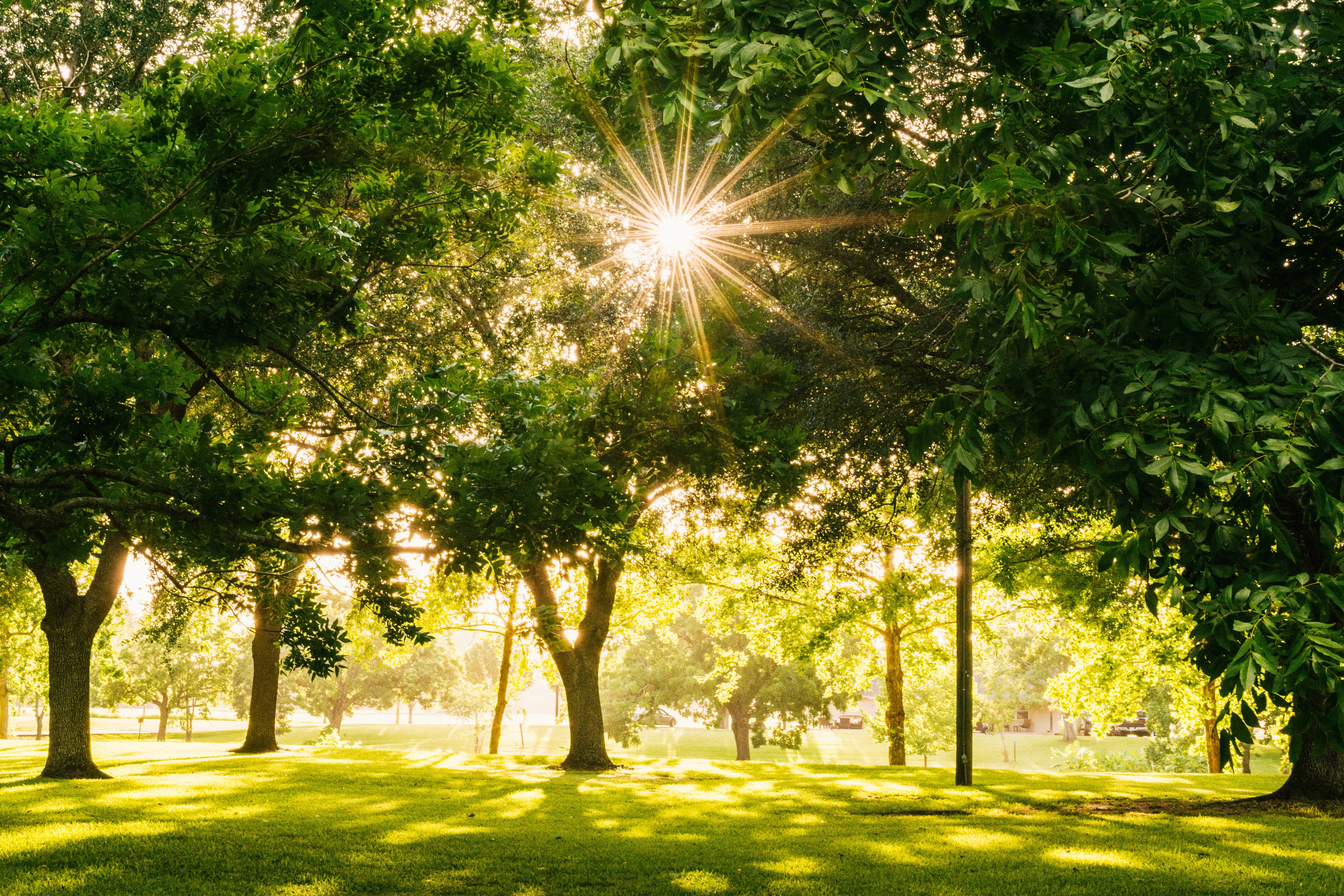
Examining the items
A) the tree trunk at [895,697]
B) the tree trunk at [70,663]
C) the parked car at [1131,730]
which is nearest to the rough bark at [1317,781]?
the tree trunk at [895,697]

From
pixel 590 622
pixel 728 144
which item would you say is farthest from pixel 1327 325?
pixel 590 622

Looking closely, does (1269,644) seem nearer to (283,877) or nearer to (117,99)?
(283,877)

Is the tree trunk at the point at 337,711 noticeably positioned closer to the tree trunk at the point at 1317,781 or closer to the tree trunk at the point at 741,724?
the tree trunk at the point at 741,724

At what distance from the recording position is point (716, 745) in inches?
2751

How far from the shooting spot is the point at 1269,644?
409 centimetres

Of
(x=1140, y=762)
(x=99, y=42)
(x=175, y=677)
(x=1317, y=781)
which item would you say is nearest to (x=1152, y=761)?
(x=1140, y=762)

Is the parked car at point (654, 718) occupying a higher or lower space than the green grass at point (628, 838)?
lower

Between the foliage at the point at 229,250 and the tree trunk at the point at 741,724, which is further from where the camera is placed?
the tree trunk at the point at 741,724

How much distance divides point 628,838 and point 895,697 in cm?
2056

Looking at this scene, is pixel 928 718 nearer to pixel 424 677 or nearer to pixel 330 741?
pixel 330 741

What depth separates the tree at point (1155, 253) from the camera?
428 cm

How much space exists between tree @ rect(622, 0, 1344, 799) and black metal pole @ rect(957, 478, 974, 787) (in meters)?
10.4

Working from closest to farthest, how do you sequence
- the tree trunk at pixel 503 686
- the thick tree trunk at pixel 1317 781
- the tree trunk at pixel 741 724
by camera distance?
the thick tree trunk at pixel 1317 781 → the tree trunk at pixel 503 686 → the tree trunk at pixel 741 724

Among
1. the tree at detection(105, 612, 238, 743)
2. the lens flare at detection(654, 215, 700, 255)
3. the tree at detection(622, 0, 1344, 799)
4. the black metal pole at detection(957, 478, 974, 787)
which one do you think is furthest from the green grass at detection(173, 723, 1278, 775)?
the tree at detection(622, 0, 1344, 799)
